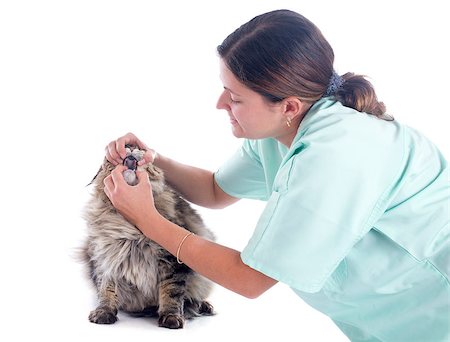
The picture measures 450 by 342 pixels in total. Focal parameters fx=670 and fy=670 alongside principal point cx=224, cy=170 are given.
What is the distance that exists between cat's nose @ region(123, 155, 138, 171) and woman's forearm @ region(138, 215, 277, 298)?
235 millimetres

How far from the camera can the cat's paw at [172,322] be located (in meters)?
2.12

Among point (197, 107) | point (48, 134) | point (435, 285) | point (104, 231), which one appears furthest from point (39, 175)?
point (435, 285)

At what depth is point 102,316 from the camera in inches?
84.0

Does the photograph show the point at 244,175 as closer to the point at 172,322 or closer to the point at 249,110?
the point at 249,110

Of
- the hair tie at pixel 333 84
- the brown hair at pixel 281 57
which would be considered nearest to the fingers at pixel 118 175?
the brown hair at pixel 281 57

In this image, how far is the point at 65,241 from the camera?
282cm

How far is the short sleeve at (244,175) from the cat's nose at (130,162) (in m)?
0.49

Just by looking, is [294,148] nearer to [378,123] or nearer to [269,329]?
[378,123]

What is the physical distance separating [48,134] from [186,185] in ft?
3.55

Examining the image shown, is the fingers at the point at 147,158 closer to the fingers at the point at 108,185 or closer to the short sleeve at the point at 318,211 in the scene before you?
the fingers at the point at 108,185

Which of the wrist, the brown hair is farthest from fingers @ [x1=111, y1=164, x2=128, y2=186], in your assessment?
the brown hair

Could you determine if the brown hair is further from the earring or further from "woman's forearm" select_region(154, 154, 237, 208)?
"woman's forearm" select_region(154, 154, 237, 208)

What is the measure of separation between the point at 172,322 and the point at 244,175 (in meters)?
0.73

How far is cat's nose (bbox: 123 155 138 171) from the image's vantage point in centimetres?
225
